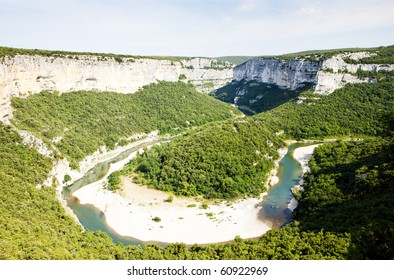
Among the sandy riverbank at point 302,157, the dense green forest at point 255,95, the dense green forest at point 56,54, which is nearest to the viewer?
the sandy riverbank at point 302,157

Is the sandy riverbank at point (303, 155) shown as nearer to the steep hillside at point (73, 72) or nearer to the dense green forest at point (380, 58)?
the dense green forest at point (380, 58)

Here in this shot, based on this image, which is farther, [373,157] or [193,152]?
[193,152]

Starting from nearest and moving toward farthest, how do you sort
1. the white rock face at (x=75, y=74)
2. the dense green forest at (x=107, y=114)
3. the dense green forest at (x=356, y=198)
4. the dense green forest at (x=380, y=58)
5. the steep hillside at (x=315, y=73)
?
the dense green forest at (x=356, y=198) < the dense green forest at (x=107, y=114) < the white rock face at (x=75, y=74) < the dense green forest at (x=380, y=58) < the steep hillside at (x=315, y=73)

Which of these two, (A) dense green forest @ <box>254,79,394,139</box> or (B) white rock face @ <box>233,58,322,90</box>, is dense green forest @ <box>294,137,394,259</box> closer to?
(A) dense green forest @ <box>254,79,394,139</box>

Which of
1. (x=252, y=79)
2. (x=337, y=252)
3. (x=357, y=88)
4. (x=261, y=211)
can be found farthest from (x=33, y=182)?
(x=252, y=79)

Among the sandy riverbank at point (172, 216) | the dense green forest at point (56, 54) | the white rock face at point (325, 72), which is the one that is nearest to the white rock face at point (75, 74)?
the dense green forest at point (56, 54)

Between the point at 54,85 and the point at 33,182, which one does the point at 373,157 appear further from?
the point at 54,85

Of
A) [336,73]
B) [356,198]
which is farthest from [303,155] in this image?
[336,73]
